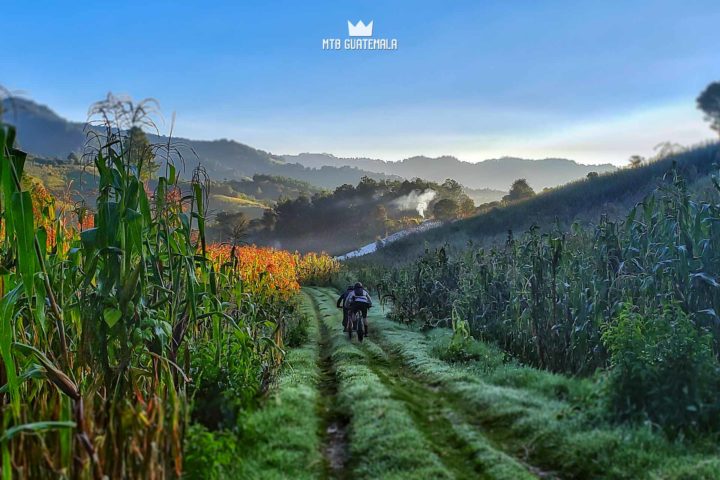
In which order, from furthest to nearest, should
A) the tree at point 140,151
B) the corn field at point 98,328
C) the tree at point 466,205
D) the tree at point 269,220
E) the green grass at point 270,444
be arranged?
the tree at point 466,205 → the tree at point 269,220 → the green grass at point 270,444 → the tree at point 140,151 → the corn field at point 98,328

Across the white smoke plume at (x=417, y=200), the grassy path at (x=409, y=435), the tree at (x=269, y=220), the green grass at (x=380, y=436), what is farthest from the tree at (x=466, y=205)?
the green grass at (x=380, y=436)

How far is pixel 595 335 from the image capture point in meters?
8.38

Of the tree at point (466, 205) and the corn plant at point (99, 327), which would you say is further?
the tree at point (466, 205)

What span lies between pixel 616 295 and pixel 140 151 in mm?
7859

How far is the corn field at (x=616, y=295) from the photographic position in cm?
625

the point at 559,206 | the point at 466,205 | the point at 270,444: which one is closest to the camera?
the point at 270,444

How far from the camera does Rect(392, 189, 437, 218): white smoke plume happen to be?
93312 mm

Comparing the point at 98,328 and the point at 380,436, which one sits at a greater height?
the point at 98,328

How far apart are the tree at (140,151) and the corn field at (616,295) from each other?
539 cm

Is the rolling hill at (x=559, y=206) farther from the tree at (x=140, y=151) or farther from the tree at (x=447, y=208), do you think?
the tree at (x=447, y=208)

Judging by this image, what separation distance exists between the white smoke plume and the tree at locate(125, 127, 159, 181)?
88776 mm

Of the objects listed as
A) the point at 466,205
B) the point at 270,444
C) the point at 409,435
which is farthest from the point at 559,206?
the point at 466,205

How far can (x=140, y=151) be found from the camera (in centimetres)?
451

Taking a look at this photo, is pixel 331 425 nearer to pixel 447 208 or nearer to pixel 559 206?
pixel 559 206
